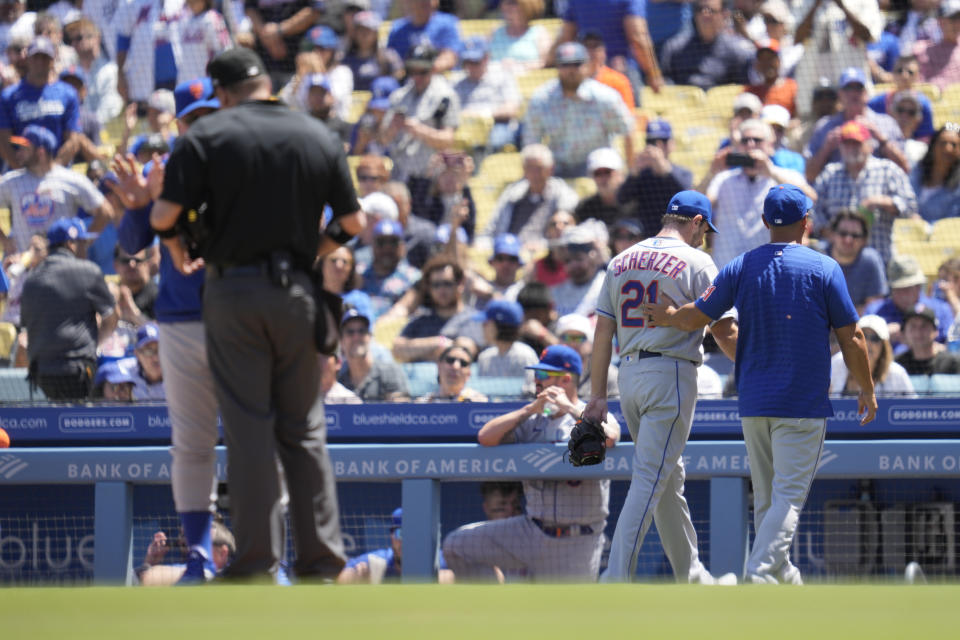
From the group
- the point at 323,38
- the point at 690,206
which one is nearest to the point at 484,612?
the point at 690,206

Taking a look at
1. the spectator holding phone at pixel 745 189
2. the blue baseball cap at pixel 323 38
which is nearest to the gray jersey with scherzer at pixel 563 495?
the spectator holding phone at pixel 745 189

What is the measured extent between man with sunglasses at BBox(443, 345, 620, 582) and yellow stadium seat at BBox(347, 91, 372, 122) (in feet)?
19.4

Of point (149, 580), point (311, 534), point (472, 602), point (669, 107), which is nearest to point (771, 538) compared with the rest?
point (311, 534)

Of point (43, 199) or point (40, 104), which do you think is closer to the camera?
point (43, 199)

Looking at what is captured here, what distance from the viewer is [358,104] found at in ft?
40.7

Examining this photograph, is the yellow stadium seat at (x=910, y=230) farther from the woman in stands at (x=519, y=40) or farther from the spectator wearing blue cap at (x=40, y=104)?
the spectator wearing blue cap at (x=40, y=104)

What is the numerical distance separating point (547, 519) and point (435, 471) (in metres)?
0.58

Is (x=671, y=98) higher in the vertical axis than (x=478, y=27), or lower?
lower

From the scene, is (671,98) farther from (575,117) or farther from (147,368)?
(147,368)

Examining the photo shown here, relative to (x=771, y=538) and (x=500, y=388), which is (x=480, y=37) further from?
(x=771, y=538)

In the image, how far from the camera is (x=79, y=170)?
1124 cm

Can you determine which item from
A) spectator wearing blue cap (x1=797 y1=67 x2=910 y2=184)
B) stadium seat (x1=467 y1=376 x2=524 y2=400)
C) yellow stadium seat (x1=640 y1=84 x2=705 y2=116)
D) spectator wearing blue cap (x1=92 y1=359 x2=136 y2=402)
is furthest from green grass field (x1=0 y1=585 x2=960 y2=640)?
yellow stadium seat (x1=640 y1=84 x2=705 y2=116)

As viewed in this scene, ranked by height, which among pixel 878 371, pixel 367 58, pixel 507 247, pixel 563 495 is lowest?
pixel 563 495

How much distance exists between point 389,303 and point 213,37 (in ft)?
11.3
